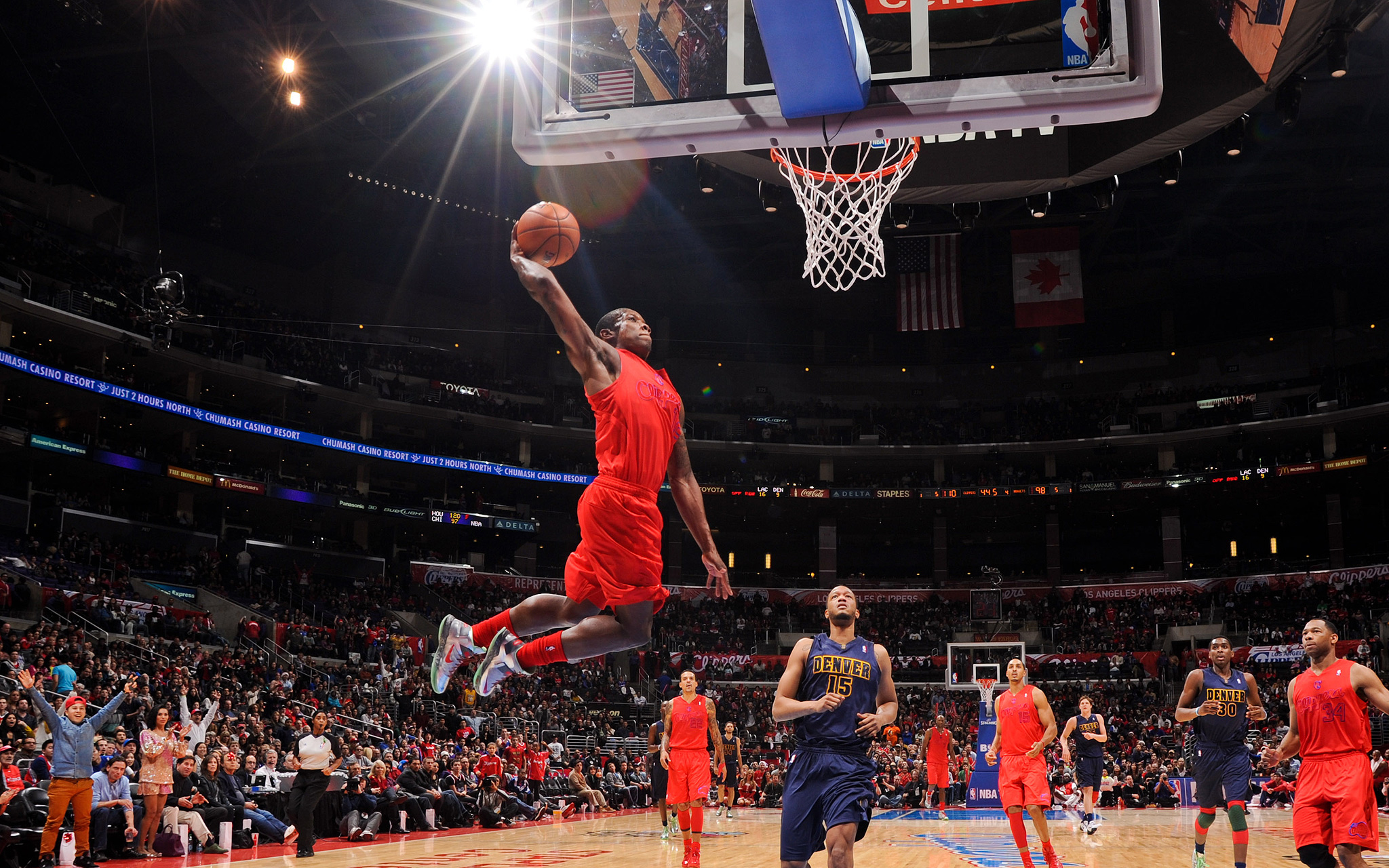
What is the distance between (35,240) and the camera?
30.3 m

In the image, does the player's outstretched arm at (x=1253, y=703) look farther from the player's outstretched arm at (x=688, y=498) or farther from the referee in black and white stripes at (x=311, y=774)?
the referee in black and white stripes at (x=311, y=774)

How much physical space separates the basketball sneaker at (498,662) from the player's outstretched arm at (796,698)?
134 cm

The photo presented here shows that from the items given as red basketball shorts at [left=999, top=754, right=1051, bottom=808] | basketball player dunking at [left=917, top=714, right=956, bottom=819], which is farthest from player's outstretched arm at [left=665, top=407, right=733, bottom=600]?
basketball player dunking at [left=917, top=714, right=956, bottom=819]

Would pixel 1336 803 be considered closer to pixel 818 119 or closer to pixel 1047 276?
pixel 818 119

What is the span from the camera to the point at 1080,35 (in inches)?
247

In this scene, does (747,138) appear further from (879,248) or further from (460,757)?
(460,757)

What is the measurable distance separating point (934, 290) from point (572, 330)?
30079 mm

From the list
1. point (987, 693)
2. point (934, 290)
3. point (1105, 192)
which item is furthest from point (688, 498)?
point (934, 290)

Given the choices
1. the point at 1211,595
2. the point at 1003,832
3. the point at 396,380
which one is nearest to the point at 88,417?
the point at 396,380

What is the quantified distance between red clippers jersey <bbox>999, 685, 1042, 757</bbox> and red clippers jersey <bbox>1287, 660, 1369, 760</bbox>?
9.71ft

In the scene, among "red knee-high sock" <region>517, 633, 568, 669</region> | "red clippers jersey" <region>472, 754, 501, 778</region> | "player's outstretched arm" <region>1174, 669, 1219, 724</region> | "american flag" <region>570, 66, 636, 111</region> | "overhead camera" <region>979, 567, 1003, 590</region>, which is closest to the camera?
"red knee-high sock" <region>517, 633, 568, 669</region>

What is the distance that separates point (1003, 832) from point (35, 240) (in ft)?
92.3

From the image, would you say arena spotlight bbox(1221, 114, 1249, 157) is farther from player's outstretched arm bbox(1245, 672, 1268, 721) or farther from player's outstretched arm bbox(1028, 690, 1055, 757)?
player's outstretched arm bbox(1028, 690, 1055, 757)

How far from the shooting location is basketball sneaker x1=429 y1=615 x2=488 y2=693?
5582 millimetres
